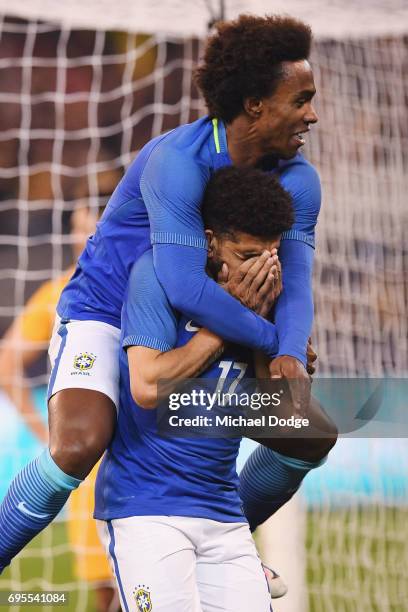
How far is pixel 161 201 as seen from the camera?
2.49m

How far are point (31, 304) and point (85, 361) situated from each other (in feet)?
10.4

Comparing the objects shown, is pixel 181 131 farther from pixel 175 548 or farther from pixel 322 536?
pixel 322 536

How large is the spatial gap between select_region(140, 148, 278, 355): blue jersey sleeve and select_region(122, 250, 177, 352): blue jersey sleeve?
25 mm

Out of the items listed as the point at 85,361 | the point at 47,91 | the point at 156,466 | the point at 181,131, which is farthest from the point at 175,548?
the point at 47,91

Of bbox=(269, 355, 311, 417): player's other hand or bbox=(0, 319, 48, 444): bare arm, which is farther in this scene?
bbox=(0, 319, 48, 444): bare arm

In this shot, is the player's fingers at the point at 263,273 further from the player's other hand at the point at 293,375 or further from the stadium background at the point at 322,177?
the stadium background at the point at 322,177

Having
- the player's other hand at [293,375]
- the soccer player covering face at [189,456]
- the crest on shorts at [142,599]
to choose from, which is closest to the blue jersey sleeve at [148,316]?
the soccer player covering face at [189,456]

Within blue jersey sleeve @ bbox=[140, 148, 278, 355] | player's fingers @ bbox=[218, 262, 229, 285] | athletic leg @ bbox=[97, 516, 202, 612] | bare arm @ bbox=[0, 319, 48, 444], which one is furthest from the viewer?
bare arm @ bbox=[0, 319, 48, 444]

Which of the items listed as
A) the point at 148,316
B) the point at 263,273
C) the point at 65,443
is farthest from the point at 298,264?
the point at 65,443

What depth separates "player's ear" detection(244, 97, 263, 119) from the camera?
2.59 meters

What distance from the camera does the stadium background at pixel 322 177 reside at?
4.69m

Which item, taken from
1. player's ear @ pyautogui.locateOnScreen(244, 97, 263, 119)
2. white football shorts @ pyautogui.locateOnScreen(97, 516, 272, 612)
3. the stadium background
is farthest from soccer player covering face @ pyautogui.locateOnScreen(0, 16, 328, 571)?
the stadium background

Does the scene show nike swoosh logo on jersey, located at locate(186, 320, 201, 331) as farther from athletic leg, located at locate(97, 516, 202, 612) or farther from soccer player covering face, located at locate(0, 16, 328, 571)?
athletic leg, located at locate(97, 516, 202, 612)

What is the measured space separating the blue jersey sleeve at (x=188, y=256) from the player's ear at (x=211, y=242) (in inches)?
1.3
